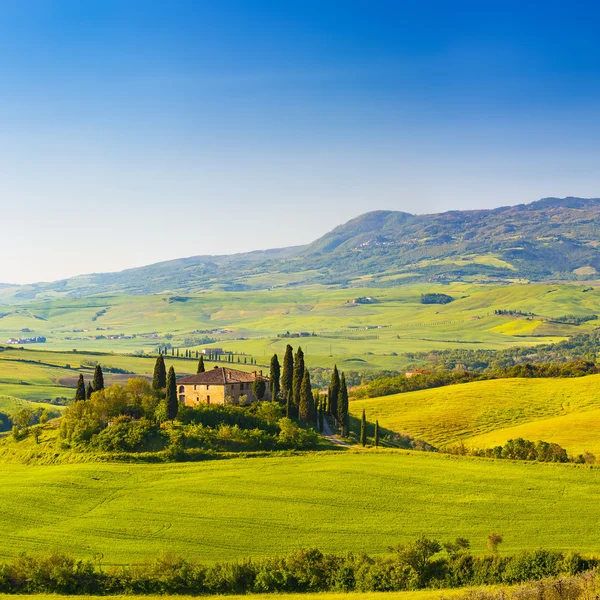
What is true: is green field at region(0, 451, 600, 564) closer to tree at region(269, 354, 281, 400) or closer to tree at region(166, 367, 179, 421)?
tree at region(166, 367, 179, 421)

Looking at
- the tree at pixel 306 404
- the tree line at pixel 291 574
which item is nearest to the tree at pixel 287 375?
the tree at pixel 306 404

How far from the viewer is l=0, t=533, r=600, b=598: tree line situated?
54375mm

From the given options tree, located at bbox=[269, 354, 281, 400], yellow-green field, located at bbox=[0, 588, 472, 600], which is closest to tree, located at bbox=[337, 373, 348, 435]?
tree, located at bbox=[269, 354, 281, 400]

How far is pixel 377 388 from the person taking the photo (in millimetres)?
155875

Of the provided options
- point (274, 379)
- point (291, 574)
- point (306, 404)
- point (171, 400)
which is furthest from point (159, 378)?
point (291, 574)

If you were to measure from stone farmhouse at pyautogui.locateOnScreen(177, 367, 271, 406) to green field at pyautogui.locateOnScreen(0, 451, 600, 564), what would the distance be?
20.0 metres

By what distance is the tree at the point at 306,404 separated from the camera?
98.7 m

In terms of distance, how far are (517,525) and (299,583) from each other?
21.6 m

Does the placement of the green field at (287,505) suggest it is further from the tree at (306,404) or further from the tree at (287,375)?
the tree at (287,375)

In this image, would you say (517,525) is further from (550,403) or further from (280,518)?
(550,403)

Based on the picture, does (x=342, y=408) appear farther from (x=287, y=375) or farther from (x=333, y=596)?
(x=333, y=596)

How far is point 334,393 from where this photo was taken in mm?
105562

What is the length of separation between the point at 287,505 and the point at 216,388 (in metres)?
33.6

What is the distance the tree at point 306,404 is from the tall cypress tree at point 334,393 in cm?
542
